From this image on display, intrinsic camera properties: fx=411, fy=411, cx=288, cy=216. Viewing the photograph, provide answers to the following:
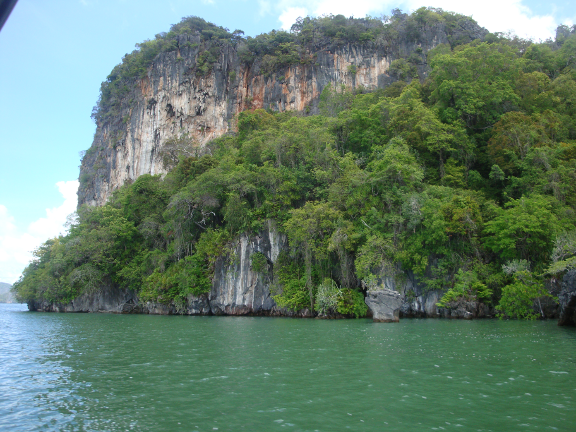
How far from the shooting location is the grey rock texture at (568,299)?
16703 millimetres

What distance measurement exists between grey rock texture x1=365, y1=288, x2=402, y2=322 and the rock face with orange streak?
3150 cm

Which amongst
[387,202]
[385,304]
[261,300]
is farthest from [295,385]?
[261,300]

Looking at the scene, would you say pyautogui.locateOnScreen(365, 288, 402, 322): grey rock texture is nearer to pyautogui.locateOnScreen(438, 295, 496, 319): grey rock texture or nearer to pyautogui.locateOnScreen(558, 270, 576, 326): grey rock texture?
pyautogui.locateOnScreen(438, 295, 496, 319): grey rock texture

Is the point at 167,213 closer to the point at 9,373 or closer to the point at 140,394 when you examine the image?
the point at 9,373

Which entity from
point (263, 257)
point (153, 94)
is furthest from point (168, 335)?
point (153, 94)

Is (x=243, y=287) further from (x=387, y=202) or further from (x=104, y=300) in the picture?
(x=104, y=300)

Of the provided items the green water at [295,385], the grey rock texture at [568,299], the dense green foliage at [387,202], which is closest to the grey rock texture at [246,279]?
the dense green foliage at [387,202]

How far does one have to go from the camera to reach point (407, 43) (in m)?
51.9

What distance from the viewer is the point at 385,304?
22.3 metres

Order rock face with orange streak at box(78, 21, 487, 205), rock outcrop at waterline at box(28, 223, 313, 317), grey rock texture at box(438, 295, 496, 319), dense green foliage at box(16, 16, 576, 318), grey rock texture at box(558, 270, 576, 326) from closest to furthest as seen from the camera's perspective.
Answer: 1. grey rock texture at box(558, 270, 576, 326)
2. grey rock texture at box(438, 295, 496, 319)
3. dense green foliage at box(16, 16, 576, 318)
4. rock outcrop at waterline at box(28, 223, 313, 317)
5. rock face with orange streak at box(78, 21, 487, 205)

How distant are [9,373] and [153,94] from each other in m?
49.5

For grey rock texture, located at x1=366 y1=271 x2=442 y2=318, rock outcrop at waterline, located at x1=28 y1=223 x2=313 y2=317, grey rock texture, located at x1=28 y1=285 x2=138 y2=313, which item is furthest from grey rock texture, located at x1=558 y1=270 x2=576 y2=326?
grey rock texture, located at x1=28 y1=285 x2=138 y2=313

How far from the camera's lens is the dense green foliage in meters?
24.4

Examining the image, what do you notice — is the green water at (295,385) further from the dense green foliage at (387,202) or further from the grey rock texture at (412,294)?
the grey rock texture at (412,294)
